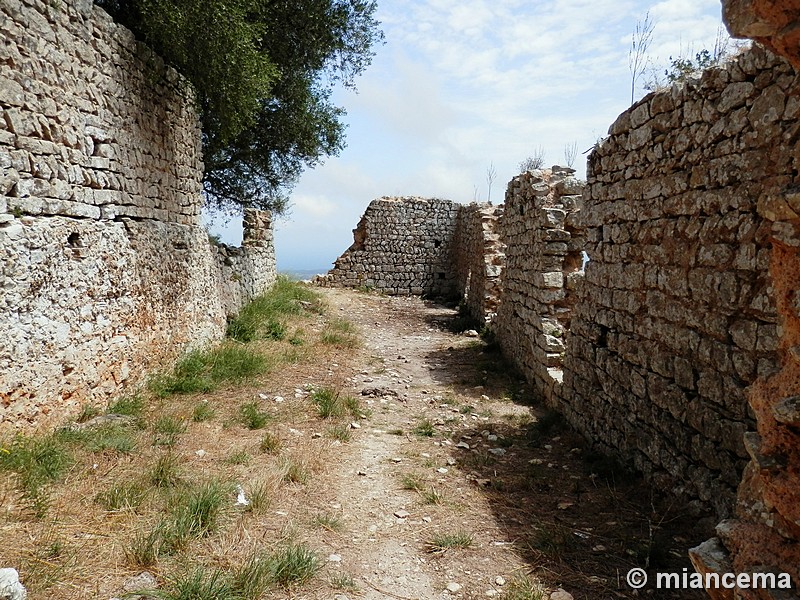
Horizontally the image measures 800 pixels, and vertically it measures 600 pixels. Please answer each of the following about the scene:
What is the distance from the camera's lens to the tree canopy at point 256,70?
6418 mm

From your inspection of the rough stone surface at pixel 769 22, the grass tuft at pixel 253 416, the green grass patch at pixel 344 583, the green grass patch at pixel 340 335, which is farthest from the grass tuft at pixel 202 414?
the rough stone surface at pixel 769 22

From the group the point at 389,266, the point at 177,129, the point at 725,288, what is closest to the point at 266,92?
the point at 177,129

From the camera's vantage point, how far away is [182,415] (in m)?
5.40

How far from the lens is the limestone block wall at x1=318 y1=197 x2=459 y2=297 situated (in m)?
18.8

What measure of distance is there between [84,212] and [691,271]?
515 cm

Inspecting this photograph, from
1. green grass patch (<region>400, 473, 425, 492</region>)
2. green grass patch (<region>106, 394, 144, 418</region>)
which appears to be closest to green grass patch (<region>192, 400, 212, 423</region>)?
green grass patch (<region>106, 394, 144, 418</region>)

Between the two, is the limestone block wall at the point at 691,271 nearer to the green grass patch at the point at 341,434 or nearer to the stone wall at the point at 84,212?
the green grass patch at the point at 341,434

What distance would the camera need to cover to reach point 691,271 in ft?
12.0

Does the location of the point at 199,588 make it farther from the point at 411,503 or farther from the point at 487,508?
the point at 487,508

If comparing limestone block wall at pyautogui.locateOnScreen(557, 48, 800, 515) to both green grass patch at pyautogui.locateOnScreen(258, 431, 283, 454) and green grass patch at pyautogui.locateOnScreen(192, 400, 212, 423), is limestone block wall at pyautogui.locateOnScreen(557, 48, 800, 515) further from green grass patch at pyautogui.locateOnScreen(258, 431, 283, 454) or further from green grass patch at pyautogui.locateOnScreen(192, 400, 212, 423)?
green grass patch at pyautogui.locateOnScreen(192, 400, 212, 423)

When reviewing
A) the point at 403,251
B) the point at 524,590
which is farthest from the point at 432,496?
the point at 403,251

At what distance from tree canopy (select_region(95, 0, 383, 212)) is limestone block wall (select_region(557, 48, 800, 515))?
180 inches

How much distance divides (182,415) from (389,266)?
13711 mm

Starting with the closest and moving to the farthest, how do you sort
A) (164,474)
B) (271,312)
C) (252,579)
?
(252,579) → (164,474) → (271,312)
